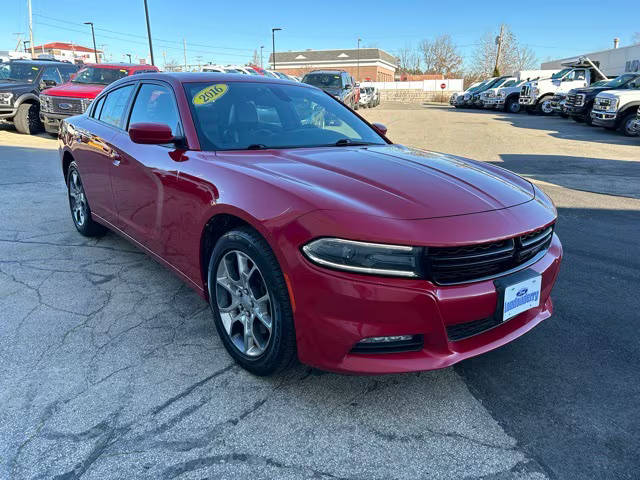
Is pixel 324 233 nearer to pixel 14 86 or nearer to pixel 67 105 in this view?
pixel 67 105

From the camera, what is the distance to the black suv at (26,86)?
41.1 feet

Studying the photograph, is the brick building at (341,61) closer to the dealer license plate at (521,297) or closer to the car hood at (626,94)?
the car hood at (626,94)

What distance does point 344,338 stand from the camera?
2.06 metres

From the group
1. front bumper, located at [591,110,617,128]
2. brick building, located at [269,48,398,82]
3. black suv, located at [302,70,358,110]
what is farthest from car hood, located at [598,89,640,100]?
brick building, located at [269,48,398,82]

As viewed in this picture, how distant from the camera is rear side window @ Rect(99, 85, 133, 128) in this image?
12.9 feet

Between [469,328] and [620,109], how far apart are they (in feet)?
49.7

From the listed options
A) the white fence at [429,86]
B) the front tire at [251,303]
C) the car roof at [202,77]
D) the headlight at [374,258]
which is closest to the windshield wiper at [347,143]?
the car roof at [202,77]

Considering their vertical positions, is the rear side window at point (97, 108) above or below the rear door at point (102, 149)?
above

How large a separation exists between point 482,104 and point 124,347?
28784mm

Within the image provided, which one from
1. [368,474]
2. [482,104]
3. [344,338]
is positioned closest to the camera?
[368,474]

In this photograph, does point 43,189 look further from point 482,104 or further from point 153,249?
point 482,104

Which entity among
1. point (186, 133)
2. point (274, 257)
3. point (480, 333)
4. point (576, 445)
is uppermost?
point (186, 133)

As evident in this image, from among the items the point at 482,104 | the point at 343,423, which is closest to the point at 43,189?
the point at 343,423

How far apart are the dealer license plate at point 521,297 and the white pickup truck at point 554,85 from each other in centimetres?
2359
